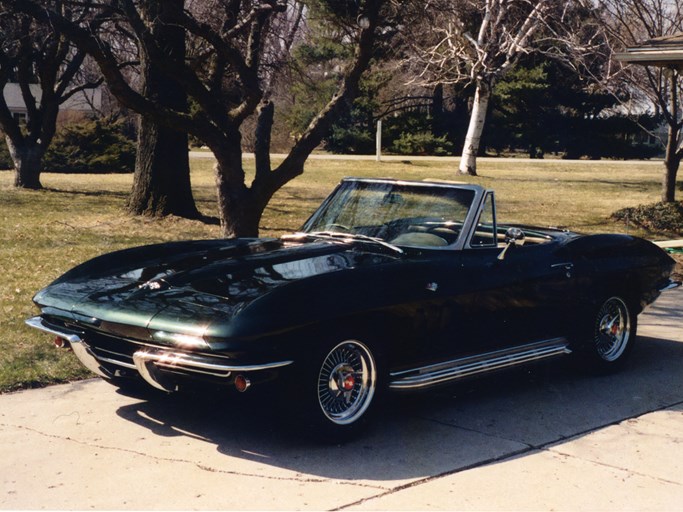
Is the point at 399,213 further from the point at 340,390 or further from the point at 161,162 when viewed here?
A: the point at 161,162

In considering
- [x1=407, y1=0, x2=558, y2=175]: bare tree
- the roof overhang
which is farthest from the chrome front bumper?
[x1=407, y1=0, x2=558, y2=175]: bare tree

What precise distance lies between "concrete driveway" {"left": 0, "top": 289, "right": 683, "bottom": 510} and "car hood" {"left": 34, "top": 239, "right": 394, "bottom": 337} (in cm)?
54

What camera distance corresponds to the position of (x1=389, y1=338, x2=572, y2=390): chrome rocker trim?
5492 millimetres

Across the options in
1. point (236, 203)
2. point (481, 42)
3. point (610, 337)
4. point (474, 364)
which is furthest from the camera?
point (481, 42)

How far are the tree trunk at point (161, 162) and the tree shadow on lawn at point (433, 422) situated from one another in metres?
8.75

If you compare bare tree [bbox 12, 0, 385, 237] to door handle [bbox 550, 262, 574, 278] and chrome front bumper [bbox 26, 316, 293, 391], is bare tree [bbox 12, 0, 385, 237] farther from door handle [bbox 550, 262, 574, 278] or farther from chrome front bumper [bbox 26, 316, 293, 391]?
chrome front bumper [bbox 26, 316, 293, 391]

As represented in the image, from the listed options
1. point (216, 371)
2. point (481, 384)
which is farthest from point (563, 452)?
point (216, 371)

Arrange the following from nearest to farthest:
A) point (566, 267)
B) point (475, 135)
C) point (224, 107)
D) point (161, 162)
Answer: point (566, 267)
point (224, 107)
point (161, 162)
point (475, 135)

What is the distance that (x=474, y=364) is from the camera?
231 inches

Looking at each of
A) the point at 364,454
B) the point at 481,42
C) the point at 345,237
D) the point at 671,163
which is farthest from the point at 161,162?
the point at 481,42

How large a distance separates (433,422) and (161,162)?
9.77 m

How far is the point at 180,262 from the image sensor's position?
593cm

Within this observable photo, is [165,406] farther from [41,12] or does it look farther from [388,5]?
[388,5]

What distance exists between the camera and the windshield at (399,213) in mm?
6316
